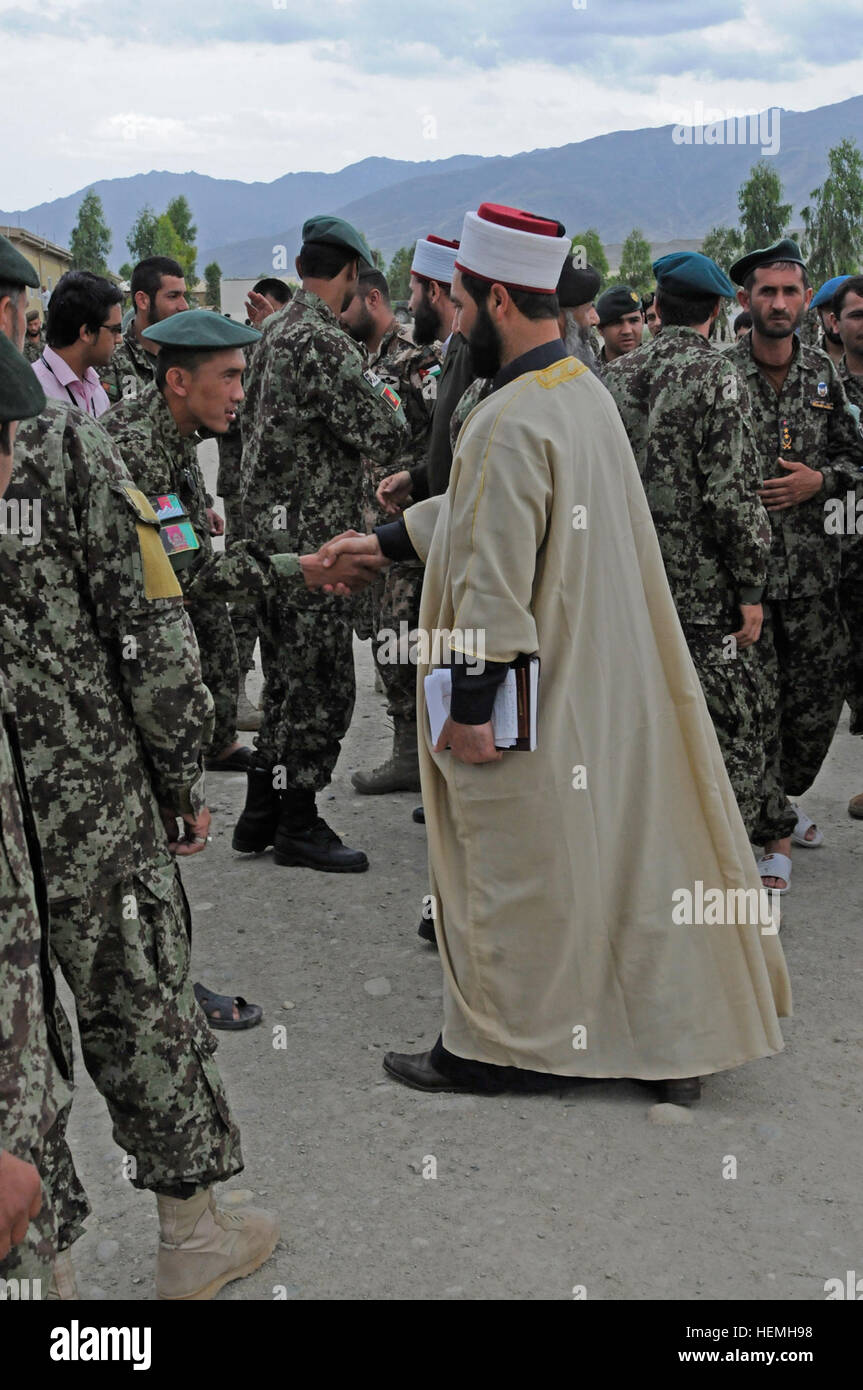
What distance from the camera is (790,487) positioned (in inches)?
197

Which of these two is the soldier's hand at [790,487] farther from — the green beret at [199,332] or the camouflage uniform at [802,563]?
the green beret at [199,332]

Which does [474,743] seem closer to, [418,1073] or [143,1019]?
[418,1073]

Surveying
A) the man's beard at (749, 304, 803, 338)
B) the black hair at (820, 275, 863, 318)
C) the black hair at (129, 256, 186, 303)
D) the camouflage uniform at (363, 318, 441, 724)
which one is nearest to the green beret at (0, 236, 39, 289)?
the man's beard at (749, 304, 803, 338)

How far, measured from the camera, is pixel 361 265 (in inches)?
217

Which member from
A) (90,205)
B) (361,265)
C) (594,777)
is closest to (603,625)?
(594,777)

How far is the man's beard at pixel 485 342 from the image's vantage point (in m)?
3.48

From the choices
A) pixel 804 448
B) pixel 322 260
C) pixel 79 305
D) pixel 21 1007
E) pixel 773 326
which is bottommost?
pixel 21 1007

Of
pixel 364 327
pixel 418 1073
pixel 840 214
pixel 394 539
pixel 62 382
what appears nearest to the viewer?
pixel 418 1073

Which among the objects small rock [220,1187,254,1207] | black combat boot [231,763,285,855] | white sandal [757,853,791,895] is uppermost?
black combat boot [231,763,285,855]

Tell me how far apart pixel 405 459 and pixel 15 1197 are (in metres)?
5.15

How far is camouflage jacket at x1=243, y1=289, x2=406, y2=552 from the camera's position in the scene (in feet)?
16.7

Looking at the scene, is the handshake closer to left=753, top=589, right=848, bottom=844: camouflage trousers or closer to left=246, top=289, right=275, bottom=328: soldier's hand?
left=753, top=589, right=848, bottom=844: camouflage trousers

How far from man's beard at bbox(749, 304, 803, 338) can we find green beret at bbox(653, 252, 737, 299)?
29 cm

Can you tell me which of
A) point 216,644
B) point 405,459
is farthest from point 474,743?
point 405,459
